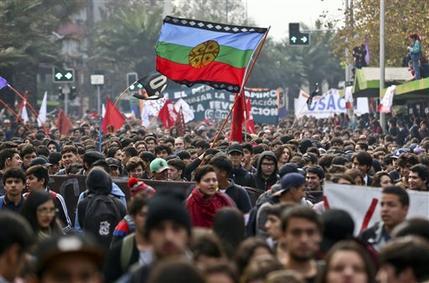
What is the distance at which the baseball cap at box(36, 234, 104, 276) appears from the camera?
22.4 feet

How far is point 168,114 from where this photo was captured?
39.1 m

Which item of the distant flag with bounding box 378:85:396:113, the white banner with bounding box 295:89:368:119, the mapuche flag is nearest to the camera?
the mapuche flag

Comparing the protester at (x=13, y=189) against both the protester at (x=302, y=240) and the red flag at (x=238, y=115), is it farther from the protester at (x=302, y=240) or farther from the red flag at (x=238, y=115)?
the red flag at (x=238, y=115)

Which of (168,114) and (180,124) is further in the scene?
(168,114)

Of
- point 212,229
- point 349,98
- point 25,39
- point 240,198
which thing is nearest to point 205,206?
point 240,198

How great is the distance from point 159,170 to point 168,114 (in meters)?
22.0

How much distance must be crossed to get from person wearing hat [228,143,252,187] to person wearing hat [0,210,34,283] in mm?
8615

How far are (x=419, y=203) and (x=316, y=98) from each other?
4090cm

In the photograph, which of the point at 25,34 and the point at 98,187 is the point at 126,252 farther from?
the point at 25,34

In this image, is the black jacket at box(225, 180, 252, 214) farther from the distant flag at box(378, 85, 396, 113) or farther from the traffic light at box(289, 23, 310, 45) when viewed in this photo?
the traffic light at box(289, 23, 310, 45)

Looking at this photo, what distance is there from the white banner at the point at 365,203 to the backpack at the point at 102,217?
9.48ft

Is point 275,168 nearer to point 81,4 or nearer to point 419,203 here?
point 419,203

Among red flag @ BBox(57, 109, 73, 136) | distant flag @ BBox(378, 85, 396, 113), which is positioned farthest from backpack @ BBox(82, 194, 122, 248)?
distant flag @ BBox(378, 85, 396, 113)

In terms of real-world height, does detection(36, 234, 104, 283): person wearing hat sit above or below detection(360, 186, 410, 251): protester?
above
